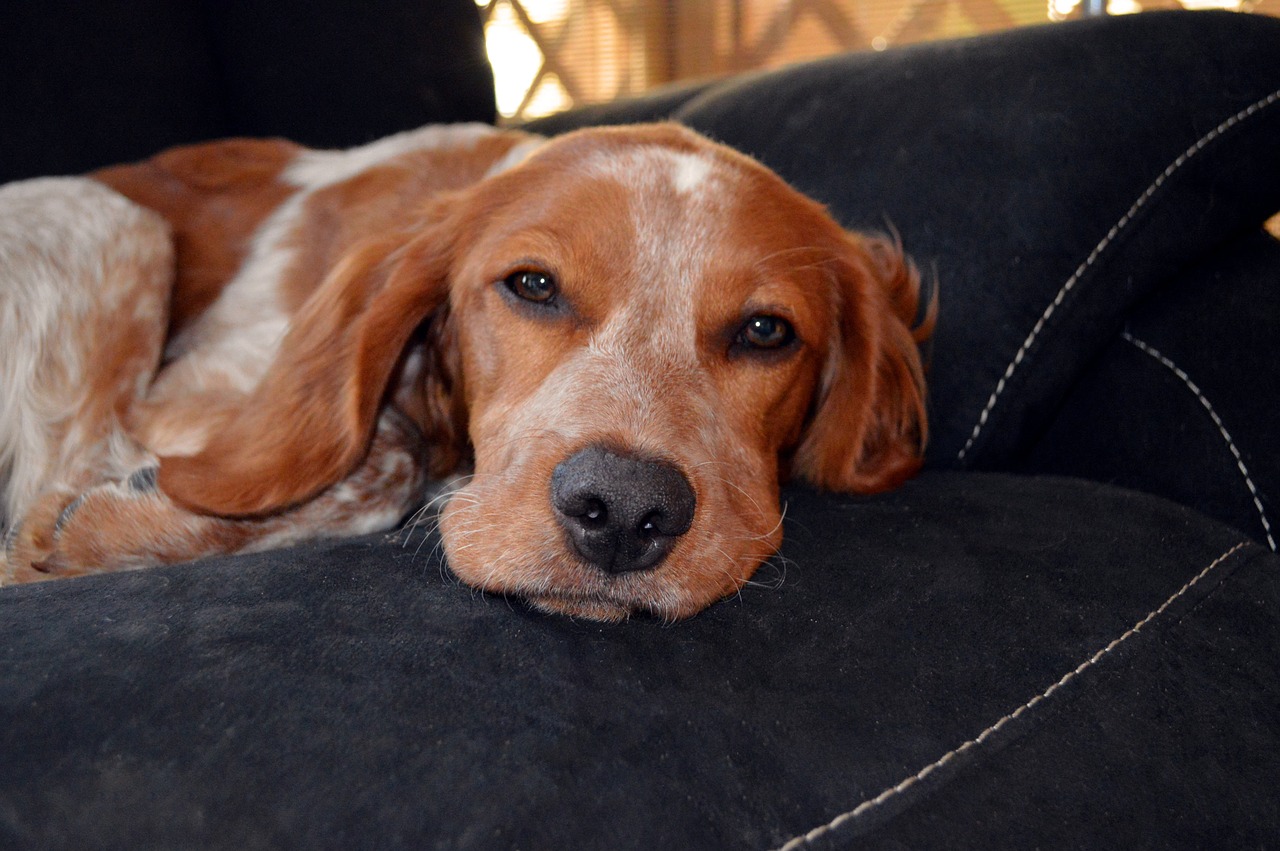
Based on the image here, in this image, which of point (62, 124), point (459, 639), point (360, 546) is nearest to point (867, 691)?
point (459, 639)

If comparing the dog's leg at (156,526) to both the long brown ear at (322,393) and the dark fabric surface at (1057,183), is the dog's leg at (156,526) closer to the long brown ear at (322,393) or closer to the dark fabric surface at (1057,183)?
the long brown ear at (322,393)

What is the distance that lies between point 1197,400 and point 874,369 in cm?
49

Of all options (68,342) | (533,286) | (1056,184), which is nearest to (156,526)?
(68,342)

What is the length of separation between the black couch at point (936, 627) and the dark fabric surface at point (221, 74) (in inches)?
52.4

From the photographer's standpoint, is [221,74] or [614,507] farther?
[221,74]

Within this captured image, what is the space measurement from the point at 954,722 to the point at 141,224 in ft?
5.68

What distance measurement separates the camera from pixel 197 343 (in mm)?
1898

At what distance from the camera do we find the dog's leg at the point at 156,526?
1.45 m

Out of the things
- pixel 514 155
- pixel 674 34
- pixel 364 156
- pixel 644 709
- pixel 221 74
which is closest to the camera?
pixel 644 709

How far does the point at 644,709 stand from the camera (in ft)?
2.70

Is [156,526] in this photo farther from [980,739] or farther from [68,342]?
[980,739]

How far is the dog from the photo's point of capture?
116 centimetres

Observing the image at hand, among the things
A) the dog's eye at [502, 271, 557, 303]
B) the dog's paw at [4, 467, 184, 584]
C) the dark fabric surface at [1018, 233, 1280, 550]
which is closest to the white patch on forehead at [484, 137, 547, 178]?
the dog's eye at [502, 271, 557, 303]

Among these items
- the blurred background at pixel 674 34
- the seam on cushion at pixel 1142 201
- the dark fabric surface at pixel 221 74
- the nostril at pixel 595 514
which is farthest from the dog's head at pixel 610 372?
the blurred background at pixel 674 34
